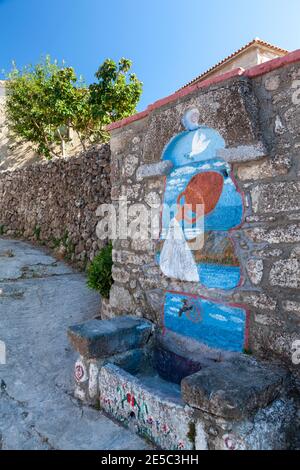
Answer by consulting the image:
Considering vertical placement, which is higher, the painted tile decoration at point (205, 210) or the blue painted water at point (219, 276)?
the painted tile decoration at point (205, 210)

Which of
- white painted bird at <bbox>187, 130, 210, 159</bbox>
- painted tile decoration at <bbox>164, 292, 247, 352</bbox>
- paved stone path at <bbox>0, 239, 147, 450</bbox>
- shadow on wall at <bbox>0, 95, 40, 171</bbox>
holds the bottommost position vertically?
paved stone path at <bbox>0, 239, 147, 450</bbox>

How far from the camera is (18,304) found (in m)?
4.84

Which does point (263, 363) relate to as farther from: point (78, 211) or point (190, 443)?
point (78, 211)

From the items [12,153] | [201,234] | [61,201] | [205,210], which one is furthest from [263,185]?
[12,153]

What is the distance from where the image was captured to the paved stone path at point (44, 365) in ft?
7.59

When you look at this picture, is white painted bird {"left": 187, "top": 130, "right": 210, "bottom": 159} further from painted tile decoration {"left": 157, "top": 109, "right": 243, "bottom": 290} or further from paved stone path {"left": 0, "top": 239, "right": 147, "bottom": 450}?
paved stone path {"left": 0, "top": 239, "right": 147, "bottom": 450}

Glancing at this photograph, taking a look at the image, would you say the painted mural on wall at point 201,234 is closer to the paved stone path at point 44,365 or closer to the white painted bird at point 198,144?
the white painted bird at point 198,144

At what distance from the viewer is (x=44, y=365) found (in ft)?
11.1

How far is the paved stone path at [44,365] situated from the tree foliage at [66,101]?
9.22m

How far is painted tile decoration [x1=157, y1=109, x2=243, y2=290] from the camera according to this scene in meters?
2.53

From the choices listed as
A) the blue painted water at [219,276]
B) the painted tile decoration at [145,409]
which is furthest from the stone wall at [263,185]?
the painted tile decoration at [145,409]

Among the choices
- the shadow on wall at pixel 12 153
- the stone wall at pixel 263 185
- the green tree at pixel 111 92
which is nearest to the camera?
the stone wall at pixel 263 185

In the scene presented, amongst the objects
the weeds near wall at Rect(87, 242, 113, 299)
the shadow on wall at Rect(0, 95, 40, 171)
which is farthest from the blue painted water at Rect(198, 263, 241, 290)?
the shadow on wall at Rect(0, 95, 40, 171)

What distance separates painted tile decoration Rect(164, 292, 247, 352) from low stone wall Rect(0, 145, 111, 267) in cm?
341
